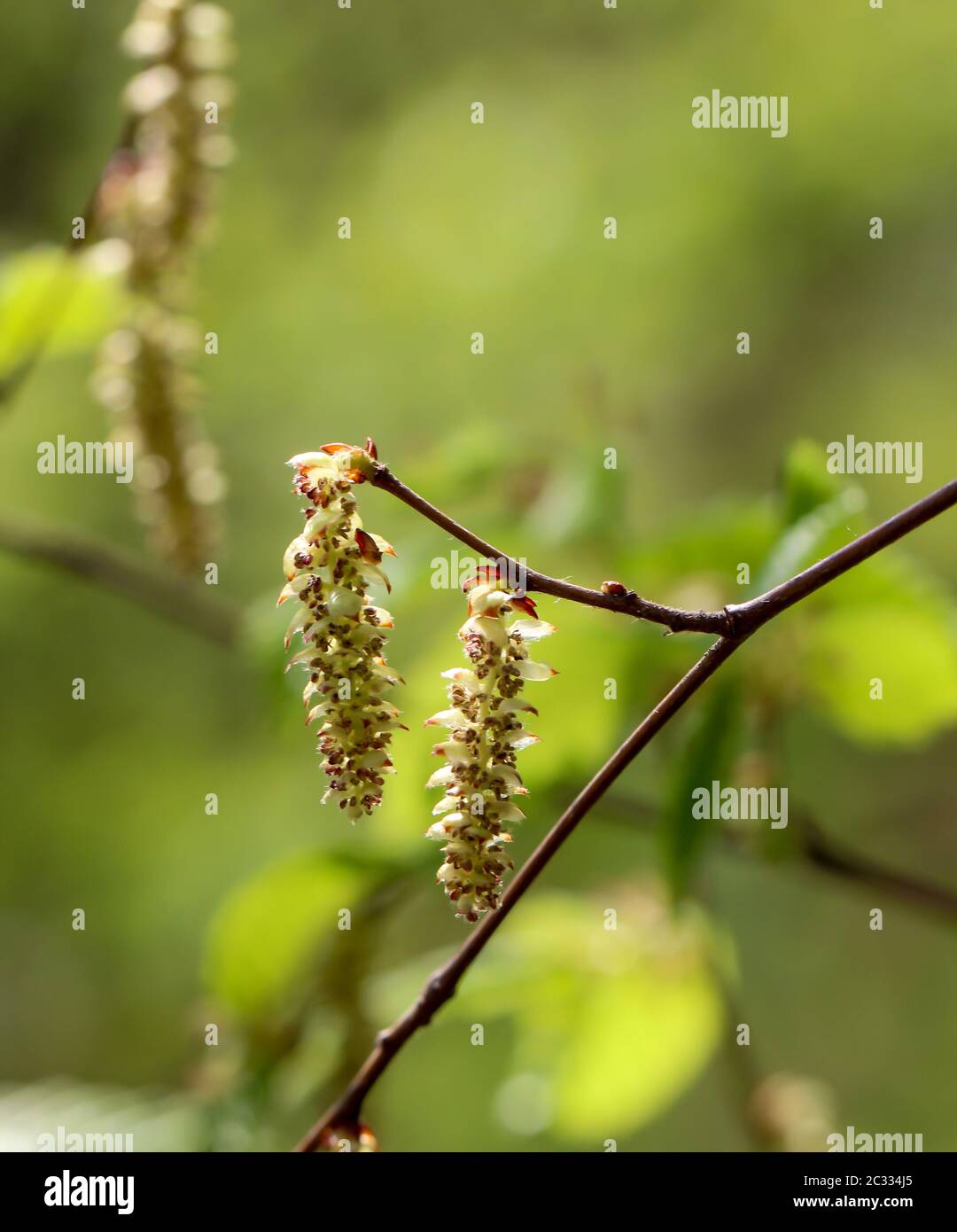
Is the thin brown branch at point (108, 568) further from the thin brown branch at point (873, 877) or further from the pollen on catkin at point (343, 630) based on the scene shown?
the pollen on catkin at point (343, 630)

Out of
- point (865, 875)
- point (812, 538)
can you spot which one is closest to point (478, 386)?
point (865, 875)

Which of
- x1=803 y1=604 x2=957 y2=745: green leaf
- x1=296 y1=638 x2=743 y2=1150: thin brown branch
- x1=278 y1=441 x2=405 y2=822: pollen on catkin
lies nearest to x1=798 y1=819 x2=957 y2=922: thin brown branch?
x1=803 y1=604 x2=957 y2=745: green leaf

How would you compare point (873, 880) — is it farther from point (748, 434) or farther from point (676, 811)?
point (748, 434)

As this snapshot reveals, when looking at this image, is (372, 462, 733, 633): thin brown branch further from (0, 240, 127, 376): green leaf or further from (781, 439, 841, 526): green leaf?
(0, 240, 127, 376): green leaf

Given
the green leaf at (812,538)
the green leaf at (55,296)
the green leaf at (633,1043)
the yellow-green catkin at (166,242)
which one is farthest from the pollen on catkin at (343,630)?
the green leaf at (633,1043)

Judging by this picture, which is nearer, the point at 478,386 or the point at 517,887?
the point at 517,887

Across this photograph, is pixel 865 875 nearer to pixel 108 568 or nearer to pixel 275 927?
pixel 275 927

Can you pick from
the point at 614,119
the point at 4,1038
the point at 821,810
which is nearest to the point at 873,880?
the point at 821,810
